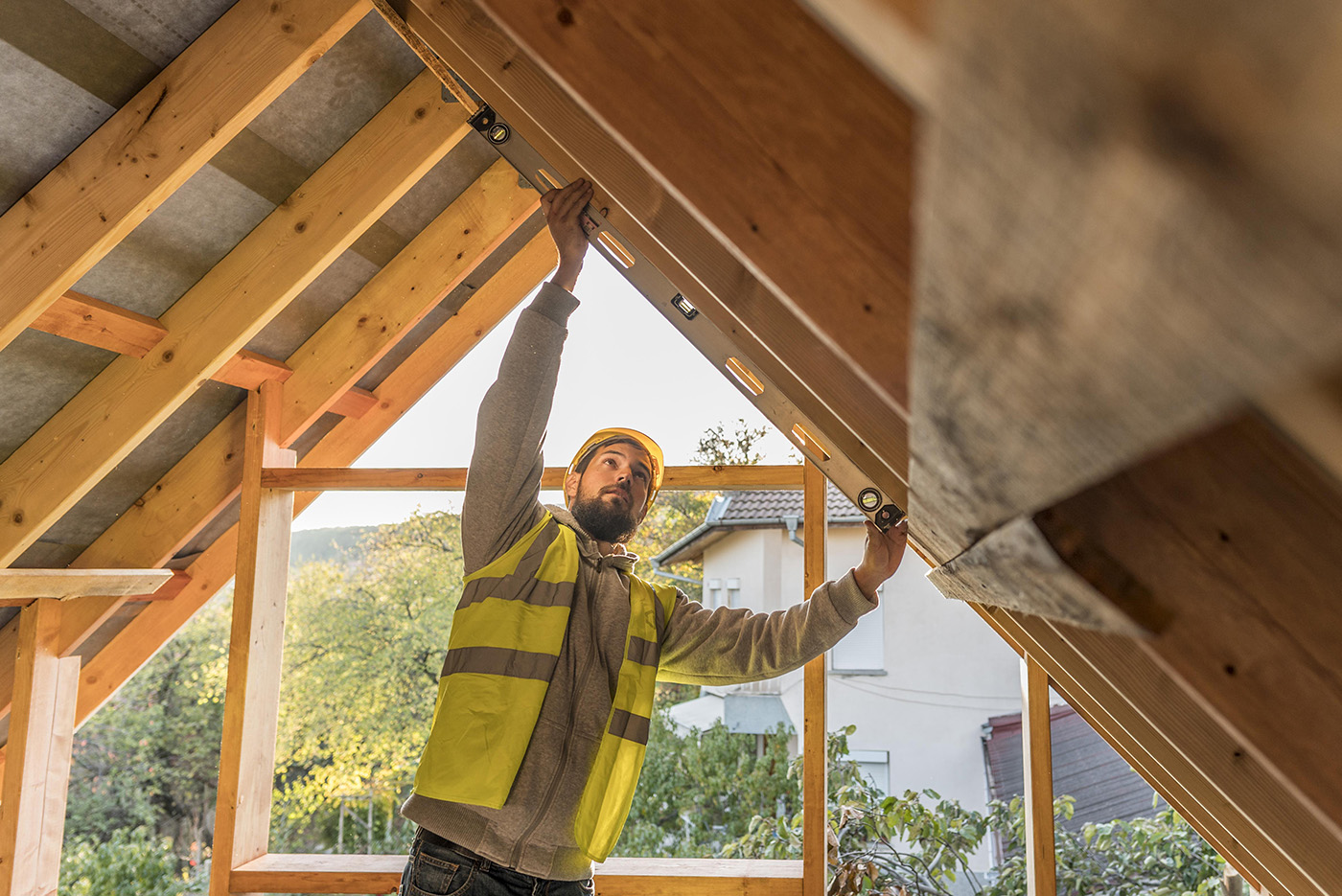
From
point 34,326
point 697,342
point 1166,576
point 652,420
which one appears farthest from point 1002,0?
point 652,420

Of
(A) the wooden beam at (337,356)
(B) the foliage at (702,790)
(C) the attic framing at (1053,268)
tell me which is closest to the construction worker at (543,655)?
(C) the attic framing at (1053,268)

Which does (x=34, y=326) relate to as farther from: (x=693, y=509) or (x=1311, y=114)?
(x=693, y=509)

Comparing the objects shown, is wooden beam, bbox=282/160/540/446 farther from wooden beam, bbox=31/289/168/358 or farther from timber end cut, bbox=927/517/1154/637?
timber end cut, bbox=927/517/1154/637

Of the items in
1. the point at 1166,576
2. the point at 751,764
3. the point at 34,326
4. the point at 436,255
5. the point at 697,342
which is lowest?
the point at 751,764

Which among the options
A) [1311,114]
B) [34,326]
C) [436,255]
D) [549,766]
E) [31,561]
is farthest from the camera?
[436,255]

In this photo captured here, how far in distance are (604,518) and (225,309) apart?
48.6 inches

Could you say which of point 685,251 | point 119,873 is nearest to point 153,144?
point 685,251

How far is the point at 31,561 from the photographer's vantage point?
2789mm

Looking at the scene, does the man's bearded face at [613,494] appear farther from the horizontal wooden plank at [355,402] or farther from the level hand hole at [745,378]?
the horizontal wooden plank at [355,402]

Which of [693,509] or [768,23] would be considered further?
[693,509]

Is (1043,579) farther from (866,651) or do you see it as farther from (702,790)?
(866,651)

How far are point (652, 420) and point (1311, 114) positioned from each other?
614cm

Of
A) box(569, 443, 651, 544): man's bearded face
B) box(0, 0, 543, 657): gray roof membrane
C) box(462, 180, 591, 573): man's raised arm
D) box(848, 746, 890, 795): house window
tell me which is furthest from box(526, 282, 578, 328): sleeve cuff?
box(848, 746, 890, 795): house window

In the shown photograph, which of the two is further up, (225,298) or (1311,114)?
(225,298)
